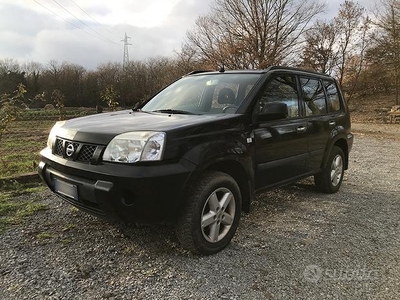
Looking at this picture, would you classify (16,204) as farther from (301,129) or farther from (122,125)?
(301,129)

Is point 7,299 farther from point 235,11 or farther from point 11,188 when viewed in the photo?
point 235,11

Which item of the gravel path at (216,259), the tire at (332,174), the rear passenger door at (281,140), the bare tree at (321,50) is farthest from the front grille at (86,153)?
the bare tree at (321,50)

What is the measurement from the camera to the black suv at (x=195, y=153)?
2.51 meters

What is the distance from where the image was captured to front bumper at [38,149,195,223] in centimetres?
244

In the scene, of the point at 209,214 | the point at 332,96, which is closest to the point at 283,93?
the point at 332,96

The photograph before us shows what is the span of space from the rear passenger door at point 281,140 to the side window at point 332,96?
0.98 metres

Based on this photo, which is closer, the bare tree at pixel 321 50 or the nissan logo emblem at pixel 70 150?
the nissan logo emblem at pixel 70 150

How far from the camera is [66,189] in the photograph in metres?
2.83

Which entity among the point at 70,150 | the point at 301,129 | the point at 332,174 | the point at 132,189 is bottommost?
the point at 332,174

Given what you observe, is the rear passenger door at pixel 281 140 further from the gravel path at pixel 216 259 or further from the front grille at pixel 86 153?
the front grille at pixel 86 153

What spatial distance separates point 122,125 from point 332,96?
3.43m

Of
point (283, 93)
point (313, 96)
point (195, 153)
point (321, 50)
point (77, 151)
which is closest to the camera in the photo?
point (195, 153)

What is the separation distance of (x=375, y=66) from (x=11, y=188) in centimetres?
2322

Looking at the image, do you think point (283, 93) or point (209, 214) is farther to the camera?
point (283, 93)
